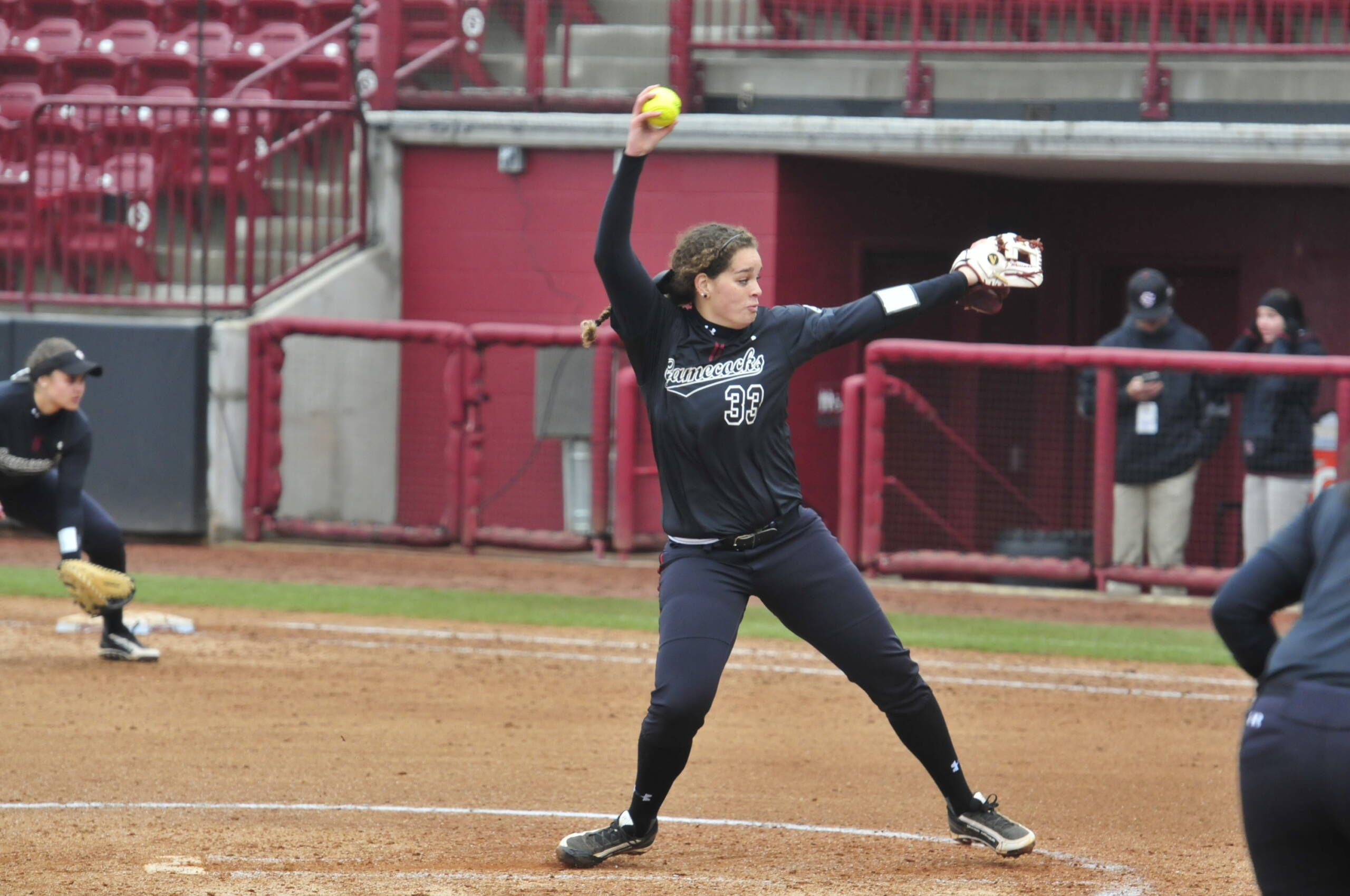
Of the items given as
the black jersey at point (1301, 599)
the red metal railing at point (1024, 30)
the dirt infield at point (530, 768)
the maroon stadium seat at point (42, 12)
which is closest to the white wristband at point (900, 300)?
the dirt infield at point (530, 768)

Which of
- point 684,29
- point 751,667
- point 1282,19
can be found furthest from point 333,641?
point 1282,19

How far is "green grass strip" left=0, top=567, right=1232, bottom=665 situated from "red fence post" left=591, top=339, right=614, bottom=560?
5.47ft

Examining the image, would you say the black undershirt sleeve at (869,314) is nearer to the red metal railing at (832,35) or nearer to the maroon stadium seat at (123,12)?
the red metal railing at (832,35)

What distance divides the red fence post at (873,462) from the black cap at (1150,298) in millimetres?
1758

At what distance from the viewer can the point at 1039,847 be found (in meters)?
5.82

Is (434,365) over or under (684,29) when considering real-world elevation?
under

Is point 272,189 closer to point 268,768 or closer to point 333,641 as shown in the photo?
point 333,641

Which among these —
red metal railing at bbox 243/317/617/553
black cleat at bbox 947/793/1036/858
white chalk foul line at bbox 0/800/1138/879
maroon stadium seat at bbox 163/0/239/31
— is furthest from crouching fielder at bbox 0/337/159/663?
maroon stadium seat at bbox 163/0/239/31

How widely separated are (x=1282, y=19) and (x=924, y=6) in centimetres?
280

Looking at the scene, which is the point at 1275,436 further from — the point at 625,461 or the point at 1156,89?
the point at 625,461

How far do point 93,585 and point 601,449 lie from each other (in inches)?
226

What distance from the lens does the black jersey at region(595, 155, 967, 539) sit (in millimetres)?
5145

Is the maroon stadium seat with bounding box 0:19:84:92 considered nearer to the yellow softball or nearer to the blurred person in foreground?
the yellow softball

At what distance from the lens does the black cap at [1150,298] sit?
1190 cm
